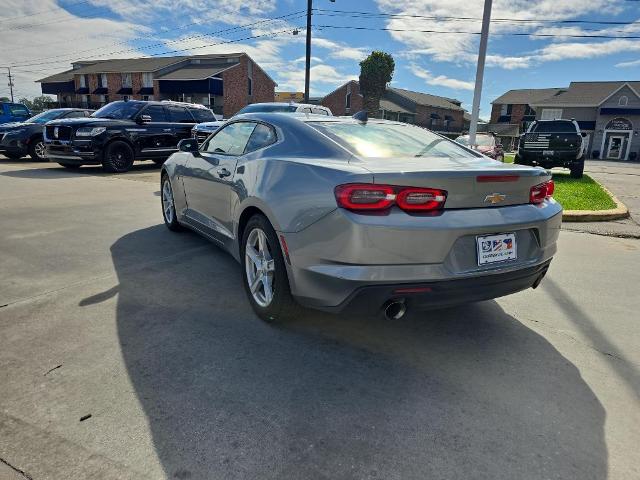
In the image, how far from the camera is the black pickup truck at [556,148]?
43.1 feet

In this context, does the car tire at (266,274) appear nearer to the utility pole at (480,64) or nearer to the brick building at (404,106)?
the utility pole at (480,64)

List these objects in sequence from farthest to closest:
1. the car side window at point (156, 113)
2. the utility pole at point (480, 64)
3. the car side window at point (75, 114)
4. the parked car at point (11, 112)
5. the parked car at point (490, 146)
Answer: the parked car at point (11, 112)
the car side window at point (75, 114)
the parked car at point (490, 146)
the car side window at point (156, 113)
the utility pole at point (480, 64)

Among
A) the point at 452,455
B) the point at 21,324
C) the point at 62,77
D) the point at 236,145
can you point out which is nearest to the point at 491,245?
the point at 452,455

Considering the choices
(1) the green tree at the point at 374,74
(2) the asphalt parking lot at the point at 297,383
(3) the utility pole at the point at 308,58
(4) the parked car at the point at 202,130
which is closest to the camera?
(2) the asphalt parking lot at the point at 297,383

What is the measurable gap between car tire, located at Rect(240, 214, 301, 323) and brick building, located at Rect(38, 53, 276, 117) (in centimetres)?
4308

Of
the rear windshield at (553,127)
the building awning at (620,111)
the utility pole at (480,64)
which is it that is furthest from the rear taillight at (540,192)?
the building awning at (620,111)

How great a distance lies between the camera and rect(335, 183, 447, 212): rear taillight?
2.39m

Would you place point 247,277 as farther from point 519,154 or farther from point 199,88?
point 199,88

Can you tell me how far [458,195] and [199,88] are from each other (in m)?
44.8

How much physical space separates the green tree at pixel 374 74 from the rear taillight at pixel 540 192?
4931 centimetres

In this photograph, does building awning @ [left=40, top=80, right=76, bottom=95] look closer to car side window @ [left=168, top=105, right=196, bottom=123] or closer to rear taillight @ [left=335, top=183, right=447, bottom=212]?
car side window @ [left=168, top=105, right=196, bottom=123]

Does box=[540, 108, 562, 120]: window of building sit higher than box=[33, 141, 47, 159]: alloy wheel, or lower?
higher

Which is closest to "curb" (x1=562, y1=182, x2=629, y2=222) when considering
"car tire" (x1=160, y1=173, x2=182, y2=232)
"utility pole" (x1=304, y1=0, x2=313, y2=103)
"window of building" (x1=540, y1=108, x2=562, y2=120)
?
"car tire" (x1=160, y1=173, x2=182, y2=232)

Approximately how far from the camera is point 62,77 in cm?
5569
